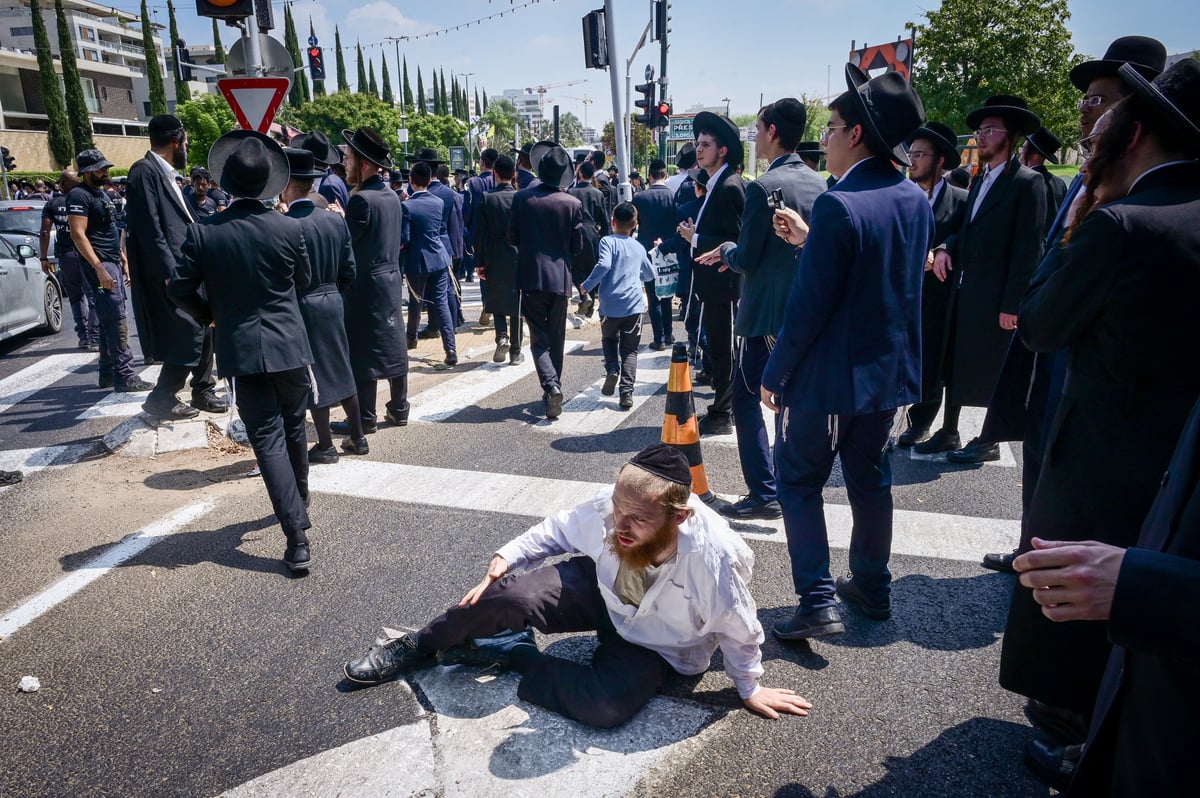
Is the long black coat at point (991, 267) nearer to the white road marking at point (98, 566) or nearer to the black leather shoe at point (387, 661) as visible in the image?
the black leather shoe at point (387, 661)

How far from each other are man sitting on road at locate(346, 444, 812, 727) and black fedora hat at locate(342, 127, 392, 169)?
4.13 metres

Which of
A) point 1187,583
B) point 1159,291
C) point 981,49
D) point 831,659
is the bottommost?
point 831,659

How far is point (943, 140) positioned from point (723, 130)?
1.76m

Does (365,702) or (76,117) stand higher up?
(76,117)

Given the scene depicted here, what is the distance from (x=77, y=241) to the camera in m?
7.22

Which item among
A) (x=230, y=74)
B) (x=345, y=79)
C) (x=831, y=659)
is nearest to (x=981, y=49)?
(x=230, y=74)

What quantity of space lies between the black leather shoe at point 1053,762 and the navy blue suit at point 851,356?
97cm

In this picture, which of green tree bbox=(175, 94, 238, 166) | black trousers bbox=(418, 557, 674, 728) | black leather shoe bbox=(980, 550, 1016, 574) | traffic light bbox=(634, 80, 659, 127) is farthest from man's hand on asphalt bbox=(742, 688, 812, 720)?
green tree bbox=(175, 94, 238, 166)

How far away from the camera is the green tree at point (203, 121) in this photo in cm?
5191

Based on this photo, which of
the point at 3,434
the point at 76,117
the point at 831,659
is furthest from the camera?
the point at 76,117

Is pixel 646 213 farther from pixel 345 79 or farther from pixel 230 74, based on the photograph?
pixel 345 79

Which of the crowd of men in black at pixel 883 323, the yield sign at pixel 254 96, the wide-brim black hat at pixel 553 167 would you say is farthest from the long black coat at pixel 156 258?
the wide-brim black hat at pixel 553 167

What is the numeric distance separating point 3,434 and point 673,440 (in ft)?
19.2

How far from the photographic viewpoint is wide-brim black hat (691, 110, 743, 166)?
515cm
